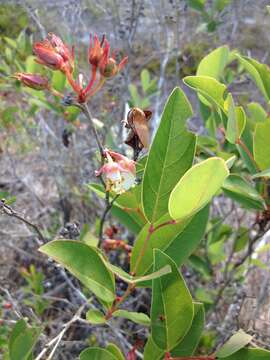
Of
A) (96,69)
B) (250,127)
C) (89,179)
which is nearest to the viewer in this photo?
(96,69)

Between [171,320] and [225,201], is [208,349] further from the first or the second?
[171,320]

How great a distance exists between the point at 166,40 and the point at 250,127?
1.33 metres

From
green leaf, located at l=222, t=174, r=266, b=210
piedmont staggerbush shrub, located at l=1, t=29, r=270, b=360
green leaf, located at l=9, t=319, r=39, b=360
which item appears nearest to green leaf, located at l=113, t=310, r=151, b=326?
piedmont staggerbush shrub, located at l=1, t=29, r=270, b=360

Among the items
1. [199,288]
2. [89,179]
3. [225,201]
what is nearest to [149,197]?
[199,288]

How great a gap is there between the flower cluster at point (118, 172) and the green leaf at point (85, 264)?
0.10 m

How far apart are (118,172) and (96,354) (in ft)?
0.95

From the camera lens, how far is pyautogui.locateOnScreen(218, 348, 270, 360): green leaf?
0.70m

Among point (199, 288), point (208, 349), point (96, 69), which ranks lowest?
point (208, 349)

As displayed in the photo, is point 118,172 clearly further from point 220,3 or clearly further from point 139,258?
point 220,3

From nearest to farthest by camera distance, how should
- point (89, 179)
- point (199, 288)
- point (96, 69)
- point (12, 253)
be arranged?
point (96, 69), point (199, 288), point (89, 179), point (12, 253)

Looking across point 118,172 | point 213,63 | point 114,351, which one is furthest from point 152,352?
point 213,63

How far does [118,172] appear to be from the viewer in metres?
0.69

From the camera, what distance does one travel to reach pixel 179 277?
657 millimetres

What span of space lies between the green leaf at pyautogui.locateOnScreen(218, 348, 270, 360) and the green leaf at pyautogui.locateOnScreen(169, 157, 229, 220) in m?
0.24
